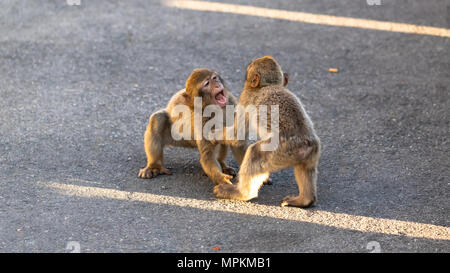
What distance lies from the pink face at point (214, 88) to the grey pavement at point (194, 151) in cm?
84

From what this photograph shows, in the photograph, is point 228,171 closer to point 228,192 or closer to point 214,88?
point 228,192

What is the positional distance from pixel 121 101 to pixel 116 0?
3802mm

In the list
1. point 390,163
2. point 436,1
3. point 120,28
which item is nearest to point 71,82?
point 120,28

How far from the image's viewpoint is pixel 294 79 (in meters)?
8.62

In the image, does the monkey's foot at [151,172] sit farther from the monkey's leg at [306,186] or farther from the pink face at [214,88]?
the monkey's leg at [306,186]

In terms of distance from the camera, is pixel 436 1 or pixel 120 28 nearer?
pixel 120 28

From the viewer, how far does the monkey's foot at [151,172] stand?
6227 mm

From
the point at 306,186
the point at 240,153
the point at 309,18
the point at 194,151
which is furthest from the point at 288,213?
the point at 309,18

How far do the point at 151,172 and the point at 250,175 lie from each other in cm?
117

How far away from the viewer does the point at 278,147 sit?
5434 mm

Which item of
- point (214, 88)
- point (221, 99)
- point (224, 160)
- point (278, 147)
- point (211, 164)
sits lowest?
point (224, 160)

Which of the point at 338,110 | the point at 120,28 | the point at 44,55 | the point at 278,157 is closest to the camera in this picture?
the point at 278,157

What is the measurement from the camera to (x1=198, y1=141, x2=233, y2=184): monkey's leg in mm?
6047

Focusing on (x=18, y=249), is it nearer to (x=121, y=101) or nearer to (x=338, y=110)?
(x=121, y=101)
